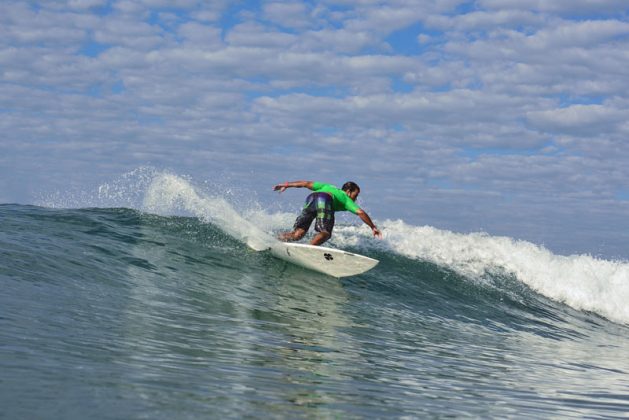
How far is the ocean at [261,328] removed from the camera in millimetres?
4824

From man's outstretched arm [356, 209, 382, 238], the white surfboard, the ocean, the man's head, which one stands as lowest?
the ocean

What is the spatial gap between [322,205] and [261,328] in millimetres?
5905

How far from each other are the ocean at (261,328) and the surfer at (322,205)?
92 centimetres

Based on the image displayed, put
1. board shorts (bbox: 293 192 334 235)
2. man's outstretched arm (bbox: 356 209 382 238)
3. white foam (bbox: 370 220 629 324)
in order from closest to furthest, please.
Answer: man's outstretched arm (bbox: 356 209 382 238), board shorts (bbox: 293 192 334 235), white foam (bbox: 370 220 629 324)

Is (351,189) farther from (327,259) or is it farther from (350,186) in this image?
(327,259)

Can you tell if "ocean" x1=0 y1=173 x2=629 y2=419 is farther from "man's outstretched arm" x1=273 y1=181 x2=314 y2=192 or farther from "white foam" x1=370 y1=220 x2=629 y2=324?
"man's outstretched arm" x1=273 y1=181 x2=314 y2=192

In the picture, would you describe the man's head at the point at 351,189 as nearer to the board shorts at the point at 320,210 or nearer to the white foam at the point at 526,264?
the board shorts at the point at 320,210

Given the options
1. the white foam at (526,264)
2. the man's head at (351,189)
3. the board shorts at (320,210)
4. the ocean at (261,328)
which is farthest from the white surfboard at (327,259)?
the white foam at (526,264)

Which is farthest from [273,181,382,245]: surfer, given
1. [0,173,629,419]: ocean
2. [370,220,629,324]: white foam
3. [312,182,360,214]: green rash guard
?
[370,220,629,324]: white foam

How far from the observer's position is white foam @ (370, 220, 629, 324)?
18.5m

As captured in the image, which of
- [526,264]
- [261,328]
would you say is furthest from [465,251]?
[261,328]

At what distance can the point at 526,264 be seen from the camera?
20219 millimetres

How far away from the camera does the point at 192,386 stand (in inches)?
191

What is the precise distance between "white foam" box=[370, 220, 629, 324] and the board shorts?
16.3ft
